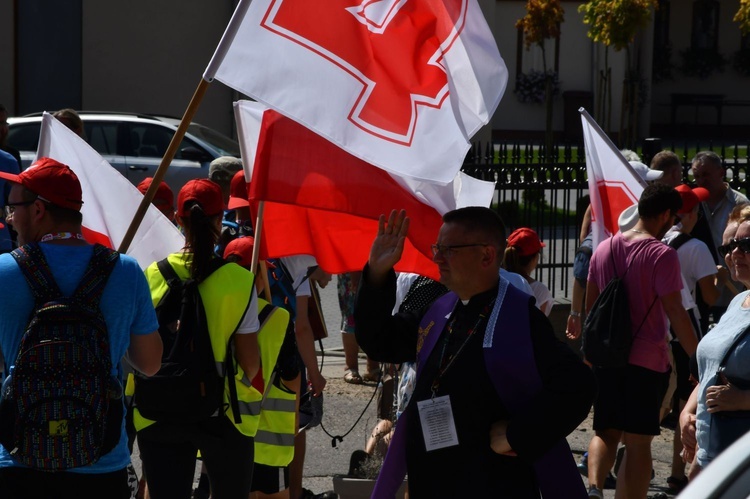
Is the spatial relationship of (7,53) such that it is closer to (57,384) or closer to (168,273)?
(168,273)

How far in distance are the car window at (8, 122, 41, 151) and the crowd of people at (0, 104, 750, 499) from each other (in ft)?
29.2

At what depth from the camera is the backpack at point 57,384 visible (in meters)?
3.44

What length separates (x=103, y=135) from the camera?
14.4 meters

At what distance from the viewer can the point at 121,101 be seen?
1948cm

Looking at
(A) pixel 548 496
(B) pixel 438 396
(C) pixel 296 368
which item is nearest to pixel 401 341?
(B) pixel 438 396

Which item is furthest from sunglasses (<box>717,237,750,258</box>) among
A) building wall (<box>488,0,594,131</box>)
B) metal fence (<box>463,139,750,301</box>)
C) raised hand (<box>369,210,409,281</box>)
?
building wall (<box>488,0,594,131</box>)

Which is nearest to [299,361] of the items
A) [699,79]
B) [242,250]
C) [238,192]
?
[242,250]

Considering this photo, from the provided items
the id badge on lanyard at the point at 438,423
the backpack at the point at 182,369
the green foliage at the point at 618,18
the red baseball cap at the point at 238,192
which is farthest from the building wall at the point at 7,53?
the id badge on lanyard at the point at 438,423

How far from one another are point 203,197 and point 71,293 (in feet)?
3.59

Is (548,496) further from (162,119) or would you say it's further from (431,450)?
(162,119)

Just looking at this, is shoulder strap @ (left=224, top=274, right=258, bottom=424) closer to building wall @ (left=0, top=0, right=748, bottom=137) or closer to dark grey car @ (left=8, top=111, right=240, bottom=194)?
dark grey car @ (left=8, top=111, right=240, bottom=194)

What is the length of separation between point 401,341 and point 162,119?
11571 millimetres

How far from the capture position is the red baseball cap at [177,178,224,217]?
4.55 m

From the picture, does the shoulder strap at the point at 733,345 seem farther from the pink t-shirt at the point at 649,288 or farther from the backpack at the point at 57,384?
the backpack at the point at 57,384
